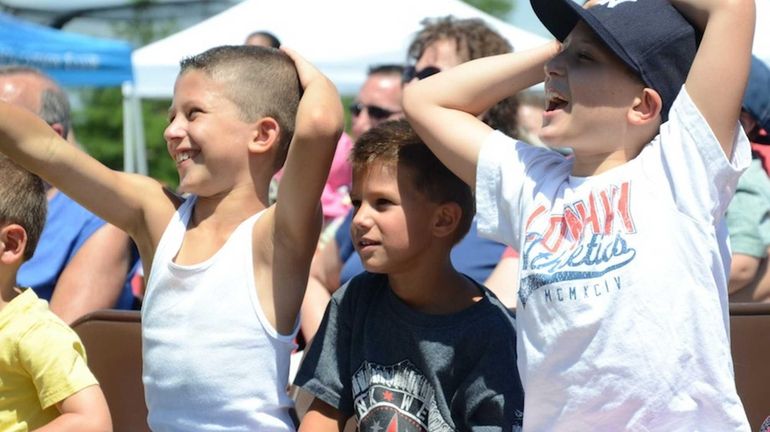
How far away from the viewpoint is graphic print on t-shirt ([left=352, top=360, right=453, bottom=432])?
2777 mm

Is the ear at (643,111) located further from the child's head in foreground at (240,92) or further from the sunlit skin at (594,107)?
the child's head in foreground at (240,92)

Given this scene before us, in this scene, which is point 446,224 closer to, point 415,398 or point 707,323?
point 415,398

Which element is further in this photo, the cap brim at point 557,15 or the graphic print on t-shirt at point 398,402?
the graphic print on t-shirt at point 398,402

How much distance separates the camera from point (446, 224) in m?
3.01

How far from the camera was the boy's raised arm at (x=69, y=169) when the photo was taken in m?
2.96

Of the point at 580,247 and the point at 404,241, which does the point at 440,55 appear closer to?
the point at 404,241

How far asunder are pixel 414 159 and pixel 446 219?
175mm

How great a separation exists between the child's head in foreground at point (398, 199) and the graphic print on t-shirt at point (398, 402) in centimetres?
25

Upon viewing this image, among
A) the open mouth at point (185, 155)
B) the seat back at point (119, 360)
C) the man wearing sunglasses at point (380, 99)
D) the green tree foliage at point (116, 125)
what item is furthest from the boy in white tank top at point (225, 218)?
the green tree foliage at point (116, 125)

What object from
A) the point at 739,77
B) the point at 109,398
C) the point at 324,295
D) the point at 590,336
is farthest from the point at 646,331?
the point at 324,295

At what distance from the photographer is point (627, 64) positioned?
2.40m

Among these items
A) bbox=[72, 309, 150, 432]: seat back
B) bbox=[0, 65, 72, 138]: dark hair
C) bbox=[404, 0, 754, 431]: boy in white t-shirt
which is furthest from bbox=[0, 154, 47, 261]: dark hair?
bbox=[404, 0, 754, 431]: boy in white t-shirt

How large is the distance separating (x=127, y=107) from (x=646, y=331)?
1143 centimetres

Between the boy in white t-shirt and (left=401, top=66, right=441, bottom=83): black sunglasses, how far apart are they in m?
1.70
